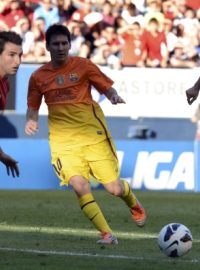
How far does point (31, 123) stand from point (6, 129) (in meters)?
11.7

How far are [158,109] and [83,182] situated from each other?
1259 cm

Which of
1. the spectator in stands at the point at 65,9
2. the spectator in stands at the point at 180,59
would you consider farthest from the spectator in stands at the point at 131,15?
the spectator in stands at the point at 65,9

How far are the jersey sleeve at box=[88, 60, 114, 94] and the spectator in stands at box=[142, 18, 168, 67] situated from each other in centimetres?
1240

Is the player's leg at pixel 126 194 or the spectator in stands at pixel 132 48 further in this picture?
the spectator in stands at pixel 132 48

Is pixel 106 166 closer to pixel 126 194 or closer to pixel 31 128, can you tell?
pixel 126 194

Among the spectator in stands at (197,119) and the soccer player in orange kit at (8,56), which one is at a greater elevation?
the soccer player in orange kit at (8,56)

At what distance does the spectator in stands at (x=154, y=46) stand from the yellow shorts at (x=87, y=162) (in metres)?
12.4

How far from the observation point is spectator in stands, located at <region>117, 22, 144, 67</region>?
23.8 m

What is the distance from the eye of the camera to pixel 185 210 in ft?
54.5

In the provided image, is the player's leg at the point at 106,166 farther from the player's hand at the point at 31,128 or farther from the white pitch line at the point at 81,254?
the white pitch line at the point at 81,254

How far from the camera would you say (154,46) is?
2403 centimetres

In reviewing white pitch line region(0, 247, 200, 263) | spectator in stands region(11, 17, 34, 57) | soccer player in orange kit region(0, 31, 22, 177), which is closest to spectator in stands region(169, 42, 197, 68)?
spectator in stands region(11, 17, 34, 57)

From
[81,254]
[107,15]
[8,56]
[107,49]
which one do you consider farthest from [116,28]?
[81,254]

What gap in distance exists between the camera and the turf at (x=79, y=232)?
30.7 ft
